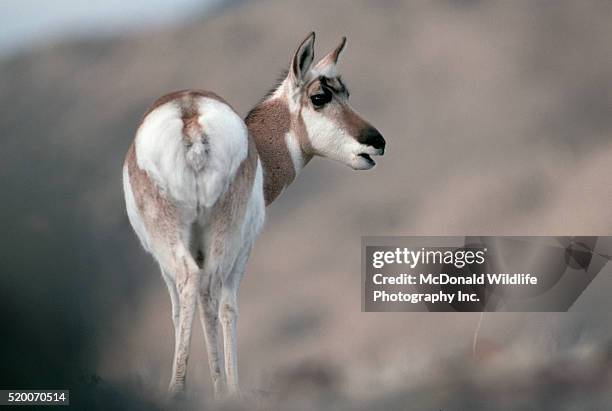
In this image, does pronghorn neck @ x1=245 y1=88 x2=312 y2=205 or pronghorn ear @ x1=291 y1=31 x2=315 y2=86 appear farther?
pronghorn neck @ x1=245 y1=88 x2=312 y2=205

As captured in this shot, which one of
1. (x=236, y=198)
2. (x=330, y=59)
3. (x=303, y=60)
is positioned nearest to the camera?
(x=236, y=198)

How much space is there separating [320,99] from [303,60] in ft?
1.34

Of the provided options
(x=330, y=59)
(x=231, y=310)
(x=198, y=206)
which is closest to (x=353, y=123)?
(x=330, y=59)

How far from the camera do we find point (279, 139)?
34.0 ft

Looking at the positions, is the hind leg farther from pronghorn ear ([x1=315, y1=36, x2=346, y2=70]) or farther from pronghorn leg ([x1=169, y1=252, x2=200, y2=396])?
pronghorn ear ([x1=315, y1=36, x2=346, y2=70])

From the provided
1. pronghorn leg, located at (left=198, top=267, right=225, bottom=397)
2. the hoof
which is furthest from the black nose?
the hoof

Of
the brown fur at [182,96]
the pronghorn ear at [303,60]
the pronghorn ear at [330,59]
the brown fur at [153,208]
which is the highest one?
the pronghorn ear at [330,59]

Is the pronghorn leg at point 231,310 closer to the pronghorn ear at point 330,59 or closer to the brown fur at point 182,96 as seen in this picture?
the brown fur at point 182,96

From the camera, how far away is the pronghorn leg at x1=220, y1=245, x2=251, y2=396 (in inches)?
359

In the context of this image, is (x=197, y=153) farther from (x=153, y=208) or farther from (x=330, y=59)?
(x=330, y=59)

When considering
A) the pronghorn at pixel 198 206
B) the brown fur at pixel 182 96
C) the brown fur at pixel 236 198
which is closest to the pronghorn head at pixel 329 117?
the pronghorn at pixel 198 206

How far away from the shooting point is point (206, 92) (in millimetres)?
9148

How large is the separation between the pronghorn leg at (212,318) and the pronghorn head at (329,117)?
2.24m

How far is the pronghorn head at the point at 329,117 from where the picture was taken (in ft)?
33.8
